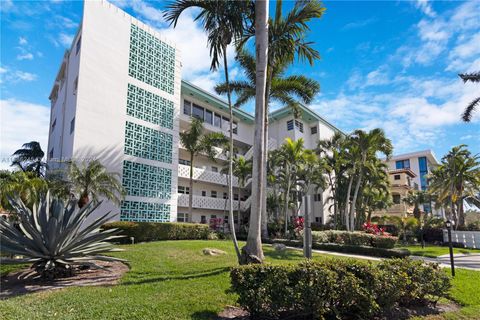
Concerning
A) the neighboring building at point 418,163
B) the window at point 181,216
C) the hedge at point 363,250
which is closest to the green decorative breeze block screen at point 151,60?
the window at point 181,216

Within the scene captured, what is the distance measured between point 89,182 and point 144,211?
6.27 meters

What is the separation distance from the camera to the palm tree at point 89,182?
18297 millimetres

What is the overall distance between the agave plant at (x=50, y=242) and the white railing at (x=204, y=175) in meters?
19.6

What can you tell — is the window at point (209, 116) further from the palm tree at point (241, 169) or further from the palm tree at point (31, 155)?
the palm tree at point (31, 155)

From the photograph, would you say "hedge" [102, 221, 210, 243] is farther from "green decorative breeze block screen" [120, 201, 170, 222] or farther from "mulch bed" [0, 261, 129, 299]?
"mulch bed" [0, 261, 129, 299]

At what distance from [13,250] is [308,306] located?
7.21m

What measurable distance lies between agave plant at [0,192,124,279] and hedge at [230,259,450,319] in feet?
14.8

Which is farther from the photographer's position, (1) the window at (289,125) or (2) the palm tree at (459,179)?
(1) the window at (289,125)

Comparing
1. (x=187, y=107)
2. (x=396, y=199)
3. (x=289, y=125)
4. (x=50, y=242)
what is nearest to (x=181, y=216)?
(x=187, y=107)

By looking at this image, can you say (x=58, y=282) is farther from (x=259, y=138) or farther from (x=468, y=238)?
(x=468, y=238)

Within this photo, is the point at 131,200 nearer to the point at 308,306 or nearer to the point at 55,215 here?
the point at 55,215

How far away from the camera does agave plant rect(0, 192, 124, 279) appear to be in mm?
7961

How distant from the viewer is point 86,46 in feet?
72.7

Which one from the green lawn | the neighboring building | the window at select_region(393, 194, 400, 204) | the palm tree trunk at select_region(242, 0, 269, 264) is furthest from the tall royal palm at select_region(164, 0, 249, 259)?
the neighboring building
